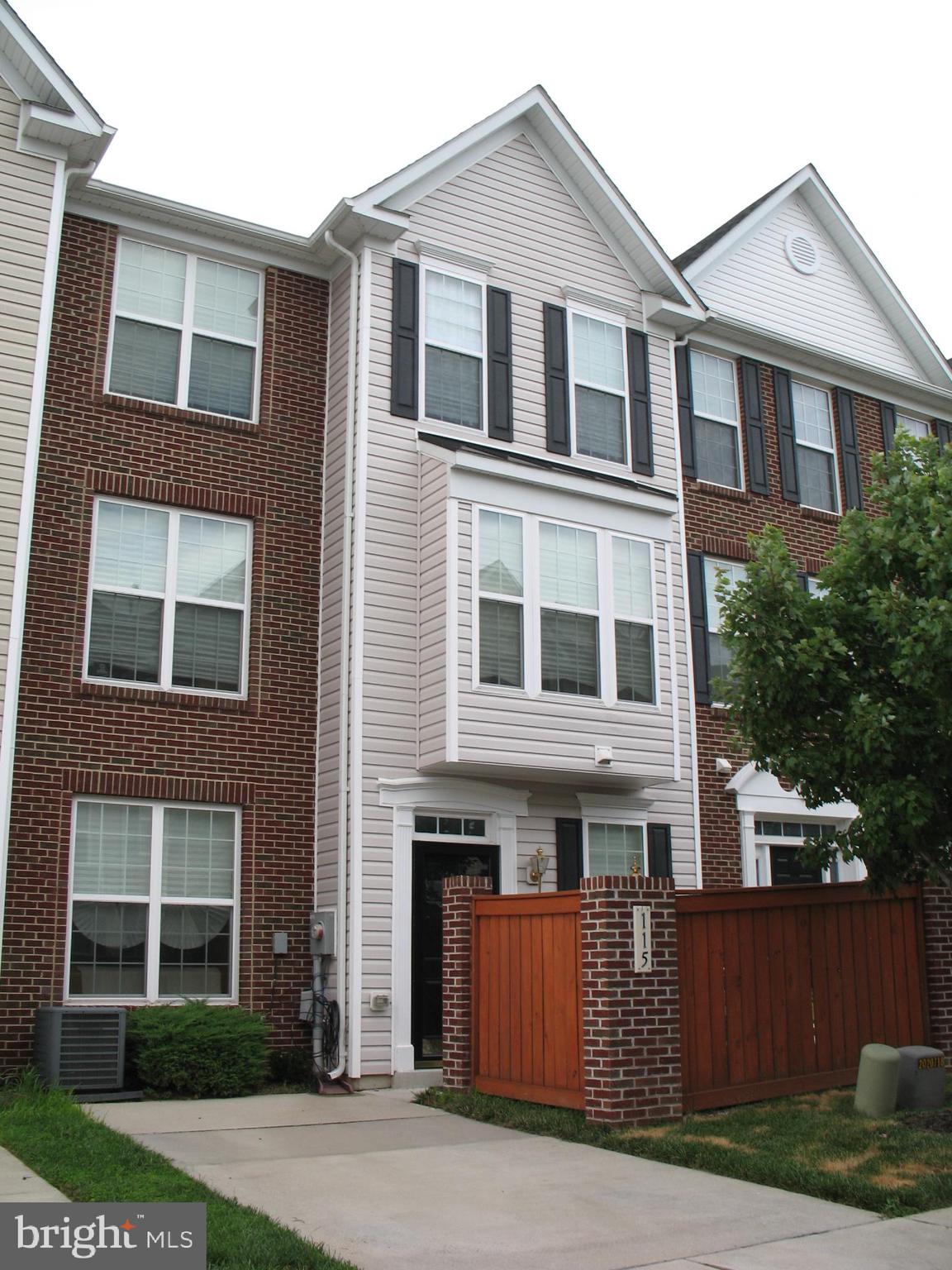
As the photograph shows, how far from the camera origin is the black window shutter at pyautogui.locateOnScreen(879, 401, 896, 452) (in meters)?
19.7

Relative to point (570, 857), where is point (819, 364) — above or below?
above

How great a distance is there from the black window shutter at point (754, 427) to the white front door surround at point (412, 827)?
6298 mm

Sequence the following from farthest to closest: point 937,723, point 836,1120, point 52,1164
Result: point 937,723
point 836,1120
point 52,1164

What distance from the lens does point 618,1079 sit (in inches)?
374

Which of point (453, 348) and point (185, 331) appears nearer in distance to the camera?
point (185, 331)

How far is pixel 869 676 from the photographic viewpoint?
1084cm

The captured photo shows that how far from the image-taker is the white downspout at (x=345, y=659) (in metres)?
12.9

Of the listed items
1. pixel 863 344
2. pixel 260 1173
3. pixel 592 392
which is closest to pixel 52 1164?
pixel 260 1173

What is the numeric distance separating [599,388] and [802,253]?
5.37m

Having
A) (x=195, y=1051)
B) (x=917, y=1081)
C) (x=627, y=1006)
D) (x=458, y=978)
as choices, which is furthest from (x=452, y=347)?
(x=917, y=1081)

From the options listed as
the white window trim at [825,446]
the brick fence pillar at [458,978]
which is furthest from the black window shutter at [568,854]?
the white window trim at [825,446]

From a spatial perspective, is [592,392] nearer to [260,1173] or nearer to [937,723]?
[937,723]

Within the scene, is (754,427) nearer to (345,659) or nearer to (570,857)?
(570,857)

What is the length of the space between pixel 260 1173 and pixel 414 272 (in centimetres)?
1043
